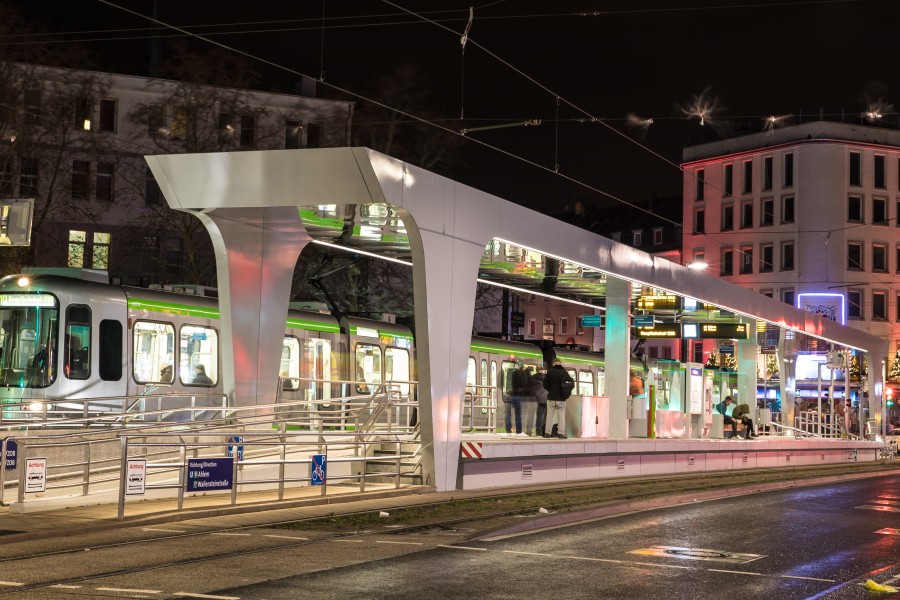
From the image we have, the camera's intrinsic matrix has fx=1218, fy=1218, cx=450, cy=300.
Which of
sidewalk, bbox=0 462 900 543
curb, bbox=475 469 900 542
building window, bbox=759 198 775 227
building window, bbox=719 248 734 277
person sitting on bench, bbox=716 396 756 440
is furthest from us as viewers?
building window, bbox=719 248 734 277

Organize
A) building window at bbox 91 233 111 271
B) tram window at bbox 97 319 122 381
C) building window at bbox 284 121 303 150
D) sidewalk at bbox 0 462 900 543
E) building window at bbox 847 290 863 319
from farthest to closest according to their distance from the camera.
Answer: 1. building window at bbox 847 290 863 319
2. building window at bbox 284 121 303 150
3. building window at bbox 91 233 111 271
4. tram window at bbox 97 319 122 381
5. sidewalk at bbox 0 462 900 543

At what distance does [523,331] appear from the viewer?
10031 cm

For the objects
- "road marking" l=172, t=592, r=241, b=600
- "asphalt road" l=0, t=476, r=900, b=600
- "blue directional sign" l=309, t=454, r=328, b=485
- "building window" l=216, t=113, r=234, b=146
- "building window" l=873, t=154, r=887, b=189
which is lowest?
"road marking" l=172, t=592, r=241, b=600

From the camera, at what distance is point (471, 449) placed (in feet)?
65.2

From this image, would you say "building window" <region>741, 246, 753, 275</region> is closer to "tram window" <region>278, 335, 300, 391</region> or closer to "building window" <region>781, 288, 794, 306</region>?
"building window" <region>781, 288, 794, 306</region>

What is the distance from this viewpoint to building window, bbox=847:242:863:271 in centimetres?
7569

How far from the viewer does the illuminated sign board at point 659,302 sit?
91.0ft

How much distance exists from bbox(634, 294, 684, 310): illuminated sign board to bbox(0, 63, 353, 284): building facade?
36.4 feet

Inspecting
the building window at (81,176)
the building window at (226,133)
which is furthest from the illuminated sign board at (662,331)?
the building window at (81,176)

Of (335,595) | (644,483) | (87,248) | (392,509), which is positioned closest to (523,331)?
(87,248)

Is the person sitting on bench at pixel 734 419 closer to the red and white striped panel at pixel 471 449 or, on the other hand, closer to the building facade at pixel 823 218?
the red and white striped panel at pixel 471 449

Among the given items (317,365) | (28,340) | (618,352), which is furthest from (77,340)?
(618,352)

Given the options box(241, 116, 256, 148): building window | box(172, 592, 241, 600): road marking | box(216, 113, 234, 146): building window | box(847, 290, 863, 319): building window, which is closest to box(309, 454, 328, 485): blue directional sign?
box(172, 592, 241, 600): road marking

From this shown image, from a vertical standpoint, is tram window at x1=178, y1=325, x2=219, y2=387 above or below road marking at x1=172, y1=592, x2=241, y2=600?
above
